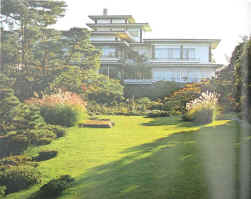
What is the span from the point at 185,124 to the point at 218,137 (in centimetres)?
33

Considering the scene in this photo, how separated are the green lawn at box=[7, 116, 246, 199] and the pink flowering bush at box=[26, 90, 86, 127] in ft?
0.33

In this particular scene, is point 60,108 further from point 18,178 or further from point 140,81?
point 140,81

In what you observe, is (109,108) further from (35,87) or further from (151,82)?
(35,87)

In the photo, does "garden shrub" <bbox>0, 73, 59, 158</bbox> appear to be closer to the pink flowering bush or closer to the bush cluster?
the pink flowering bush

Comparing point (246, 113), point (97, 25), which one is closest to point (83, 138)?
point (97, 25)

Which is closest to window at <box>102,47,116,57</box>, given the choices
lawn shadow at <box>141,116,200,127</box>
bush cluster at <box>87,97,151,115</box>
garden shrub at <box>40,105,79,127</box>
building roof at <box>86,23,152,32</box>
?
building roof at <box>86,23,152,32</box>

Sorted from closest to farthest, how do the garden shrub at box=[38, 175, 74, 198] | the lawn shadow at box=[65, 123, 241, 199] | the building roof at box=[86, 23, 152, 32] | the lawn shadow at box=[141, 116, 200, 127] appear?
the garden shrub at box=[38, 175, 74, 198] < the lawn shadow at box=[65, 123, 241, 199] < the building roof at box=[86, 23, 152, 32] < the lawn shadow at box=[141, 116, 200, 127]

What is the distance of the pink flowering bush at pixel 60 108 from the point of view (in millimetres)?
2268

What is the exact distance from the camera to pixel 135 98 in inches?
96.7

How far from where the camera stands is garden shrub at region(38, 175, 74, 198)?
6.84 ft

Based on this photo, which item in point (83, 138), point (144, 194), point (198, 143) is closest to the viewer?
point (144, 194)

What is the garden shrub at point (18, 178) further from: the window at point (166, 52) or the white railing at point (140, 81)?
the window at point (166, 52)

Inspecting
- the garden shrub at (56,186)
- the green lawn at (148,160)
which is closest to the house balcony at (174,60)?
the green lawn at (148,160)

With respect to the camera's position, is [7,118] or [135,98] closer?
[7,118]
